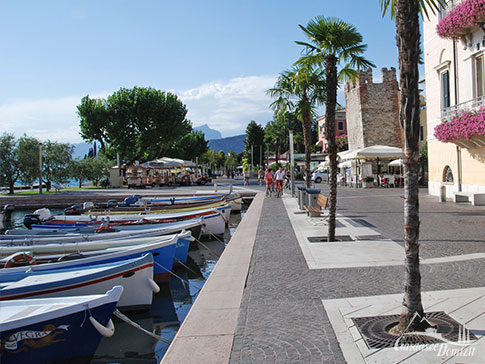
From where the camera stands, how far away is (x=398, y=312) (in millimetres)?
5090

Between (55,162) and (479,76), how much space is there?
127ft

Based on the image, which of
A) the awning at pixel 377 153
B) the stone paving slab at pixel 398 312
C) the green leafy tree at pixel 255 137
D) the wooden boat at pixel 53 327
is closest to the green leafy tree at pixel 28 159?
the awning at pixel 377 153

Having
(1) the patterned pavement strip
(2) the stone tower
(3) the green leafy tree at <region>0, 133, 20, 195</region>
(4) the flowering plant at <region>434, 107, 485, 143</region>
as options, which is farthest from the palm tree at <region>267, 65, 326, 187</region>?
(3) the green leafy tree at <region>0, 133, 20, 195</region>

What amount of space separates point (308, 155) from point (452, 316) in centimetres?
1593

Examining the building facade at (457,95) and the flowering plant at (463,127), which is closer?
the flowering plant at (463,127)

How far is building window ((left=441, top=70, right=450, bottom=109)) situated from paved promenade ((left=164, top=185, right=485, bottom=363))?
35.8 ft

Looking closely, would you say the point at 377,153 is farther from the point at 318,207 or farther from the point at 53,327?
the point at 53,327

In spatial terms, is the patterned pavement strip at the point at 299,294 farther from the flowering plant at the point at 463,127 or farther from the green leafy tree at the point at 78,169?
the green leafy tree at the point at 78,169

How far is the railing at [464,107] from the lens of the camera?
16.8 meters

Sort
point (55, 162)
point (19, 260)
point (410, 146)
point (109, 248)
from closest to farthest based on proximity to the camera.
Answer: point (410, 146), point (19, 260), point (109, 248), point (55, 162)

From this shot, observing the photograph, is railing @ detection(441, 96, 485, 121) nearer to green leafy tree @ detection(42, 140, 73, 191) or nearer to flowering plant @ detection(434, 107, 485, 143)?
flowering plant @ detection(434, 107, 485, 143)

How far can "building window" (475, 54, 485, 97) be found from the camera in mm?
18000

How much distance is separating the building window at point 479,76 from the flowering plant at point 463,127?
5.89ft

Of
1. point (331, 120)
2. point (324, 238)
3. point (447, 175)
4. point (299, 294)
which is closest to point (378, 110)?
point (447, 175)
